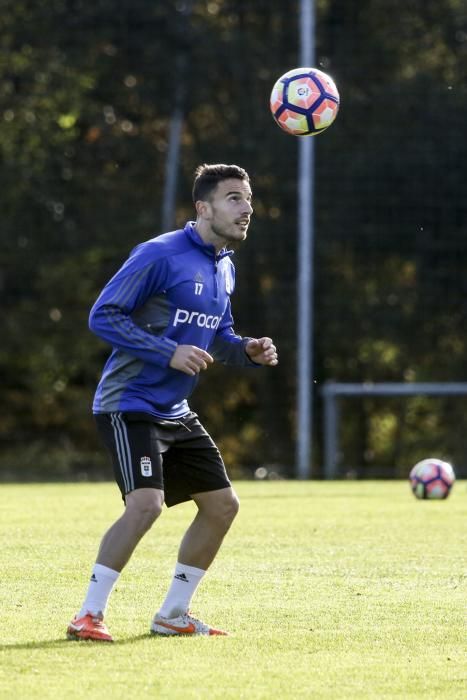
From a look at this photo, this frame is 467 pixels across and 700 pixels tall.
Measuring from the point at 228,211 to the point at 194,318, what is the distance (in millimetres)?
506

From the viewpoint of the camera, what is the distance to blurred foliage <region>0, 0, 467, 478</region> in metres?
21.3

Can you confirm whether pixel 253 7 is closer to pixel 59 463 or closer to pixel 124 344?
pixel 59 463

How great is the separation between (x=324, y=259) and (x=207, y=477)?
15385 millimetres

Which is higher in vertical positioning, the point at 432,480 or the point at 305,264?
the point at 305,264

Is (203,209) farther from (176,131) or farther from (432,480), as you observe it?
(176,131)

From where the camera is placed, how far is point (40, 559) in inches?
331

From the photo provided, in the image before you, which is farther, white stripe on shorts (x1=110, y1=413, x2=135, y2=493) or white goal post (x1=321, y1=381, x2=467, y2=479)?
white goal post (x1=321, y1=381, x2=467, y2=479)

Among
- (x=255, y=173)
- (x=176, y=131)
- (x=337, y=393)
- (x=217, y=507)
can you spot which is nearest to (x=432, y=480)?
(x=337, y=393)

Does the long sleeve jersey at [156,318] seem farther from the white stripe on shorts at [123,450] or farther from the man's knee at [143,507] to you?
the man's knee at [143,507]

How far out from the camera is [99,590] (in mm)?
5883

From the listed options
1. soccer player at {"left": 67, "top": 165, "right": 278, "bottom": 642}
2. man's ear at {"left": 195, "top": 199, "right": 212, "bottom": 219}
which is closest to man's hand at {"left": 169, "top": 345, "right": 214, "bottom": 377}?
soccer player at {"left": 67, "top": 165, "right": 278, "bottom": 642}

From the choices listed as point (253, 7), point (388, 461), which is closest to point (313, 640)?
point (253, 7)

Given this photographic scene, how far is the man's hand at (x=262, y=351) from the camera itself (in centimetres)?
650

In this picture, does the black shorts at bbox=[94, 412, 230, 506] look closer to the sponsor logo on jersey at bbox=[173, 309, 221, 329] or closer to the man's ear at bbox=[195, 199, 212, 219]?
the sponsor logo on jersey at bbox=[173, 309, 221, 329]
